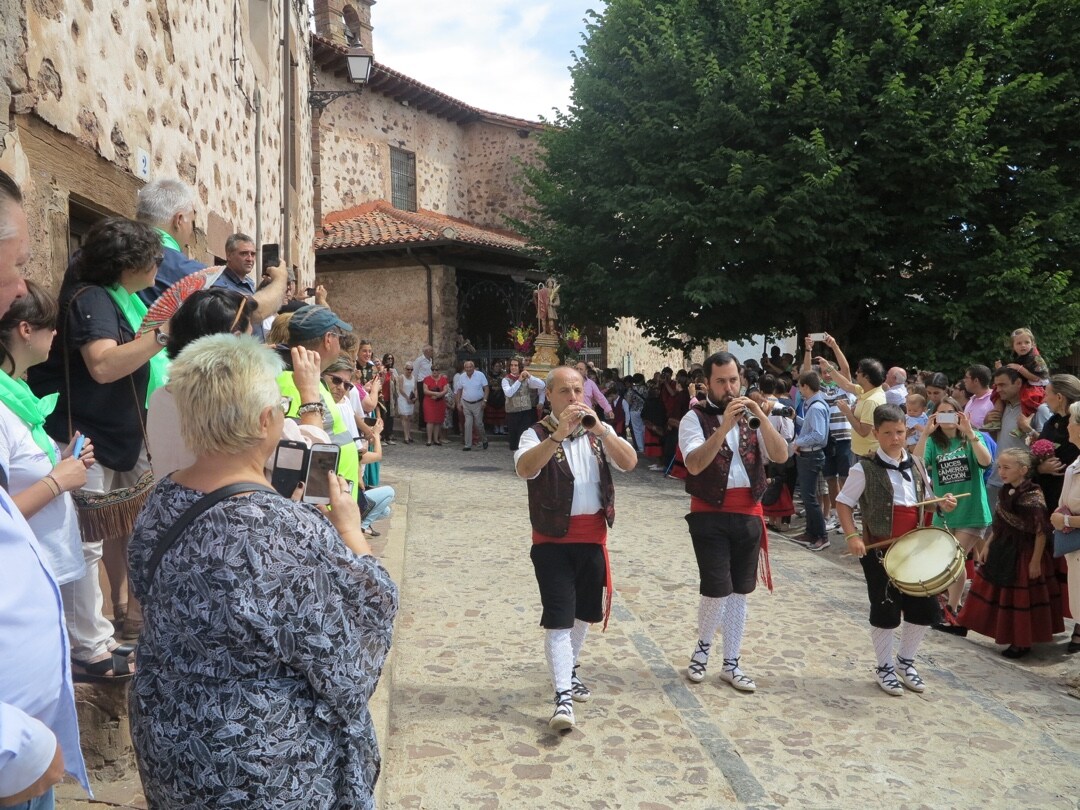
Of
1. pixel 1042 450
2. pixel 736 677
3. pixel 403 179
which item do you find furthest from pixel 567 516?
pixel 403 179

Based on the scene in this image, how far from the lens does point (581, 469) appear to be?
4320 mm

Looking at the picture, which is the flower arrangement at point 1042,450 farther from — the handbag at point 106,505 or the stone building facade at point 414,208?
the stone building facade at point 414,208

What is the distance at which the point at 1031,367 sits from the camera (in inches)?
283

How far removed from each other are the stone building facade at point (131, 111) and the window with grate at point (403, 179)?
12866 mm

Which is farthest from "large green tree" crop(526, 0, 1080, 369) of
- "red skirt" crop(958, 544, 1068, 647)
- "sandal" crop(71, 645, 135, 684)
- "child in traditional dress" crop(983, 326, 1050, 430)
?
"sandal" crop(71, 645, 135, 684)

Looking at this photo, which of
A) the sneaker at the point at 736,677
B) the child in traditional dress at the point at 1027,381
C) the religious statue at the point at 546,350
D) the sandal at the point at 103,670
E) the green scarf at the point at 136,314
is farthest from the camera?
the religious statue at the point at 546,350

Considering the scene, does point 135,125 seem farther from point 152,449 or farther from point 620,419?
point 620,419

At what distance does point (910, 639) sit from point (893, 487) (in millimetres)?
864

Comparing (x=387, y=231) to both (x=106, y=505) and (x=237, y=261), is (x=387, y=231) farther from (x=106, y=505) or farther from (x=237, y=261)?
(x=106, y=505)

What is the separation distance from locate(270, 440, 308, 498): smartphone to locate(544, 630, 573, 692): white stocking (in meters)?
2.26

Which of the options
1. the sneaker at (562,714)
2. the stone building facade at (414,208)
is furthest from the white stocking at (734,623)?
the stone building facade at (414,208)

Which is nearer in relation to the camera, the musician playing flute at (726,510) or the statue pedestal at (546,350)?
the musician playing flute at (726,510)

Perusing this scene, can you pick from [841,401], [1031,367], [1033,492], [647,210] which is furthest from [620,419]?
[1033,492]

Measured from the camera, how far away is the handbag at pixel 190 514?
6.13 feet
